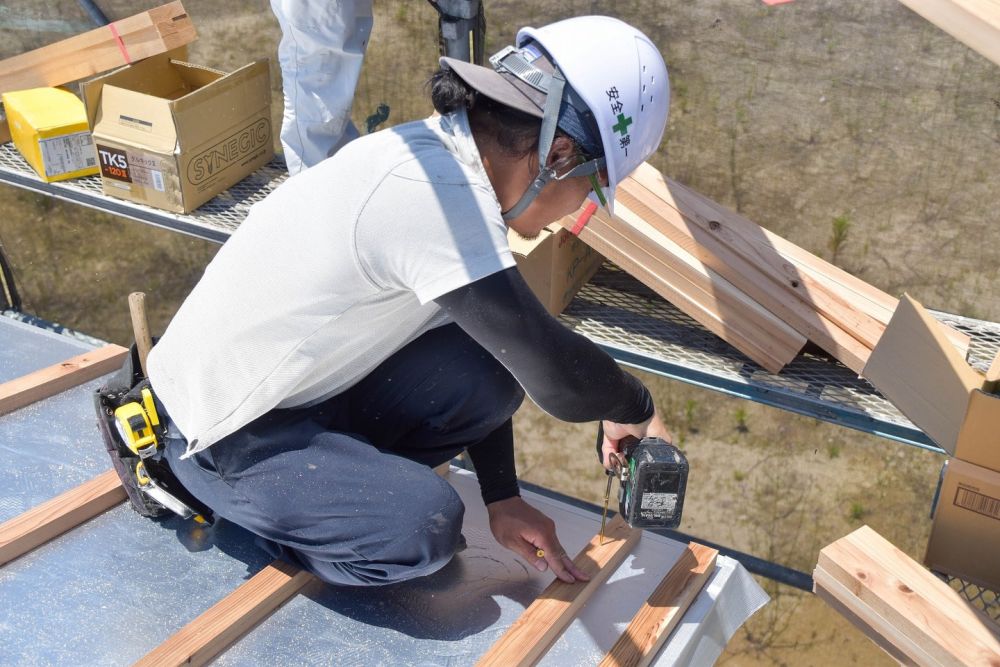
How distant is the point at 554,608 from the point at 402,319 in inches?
26.8

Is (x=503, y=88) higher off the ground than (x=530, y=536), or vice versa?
(x=503, y=88)

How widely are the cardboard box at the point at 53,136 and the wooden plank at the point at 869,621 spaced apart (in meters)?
2.75

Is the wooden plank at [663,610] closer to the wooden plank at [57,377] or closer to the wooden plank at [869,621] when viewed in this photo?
the wooden plank at [869,621]

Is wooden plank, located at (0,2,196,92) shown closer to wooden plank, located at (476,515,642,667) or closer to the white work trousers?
the white work trousers

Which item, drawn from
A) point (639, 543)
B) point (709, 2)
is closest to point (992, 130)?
point (709, 2)

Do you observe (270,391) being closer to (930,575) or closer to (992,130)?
(930,575)

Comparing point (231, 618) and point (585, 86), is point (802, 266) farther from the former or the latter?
point (231, 618)

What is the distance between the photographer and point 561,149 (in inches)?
56.5

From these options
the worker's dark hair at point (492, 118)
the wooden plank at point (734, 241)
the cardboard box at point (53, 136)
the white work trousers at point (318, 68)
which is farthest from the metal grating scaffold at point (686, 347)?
the worker's dark hair at point (492, 118)

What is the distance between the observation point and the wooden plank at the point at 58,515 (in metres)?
1.90

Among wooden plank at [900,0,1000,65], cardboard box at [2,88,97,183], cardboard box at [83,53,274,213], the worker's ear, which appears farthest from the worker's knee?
cardboard box at [2,88,97,183]

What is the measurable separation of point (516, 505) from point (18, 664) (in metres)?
1.02

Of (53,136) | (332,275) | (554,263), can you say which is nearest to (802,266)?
(554,263)

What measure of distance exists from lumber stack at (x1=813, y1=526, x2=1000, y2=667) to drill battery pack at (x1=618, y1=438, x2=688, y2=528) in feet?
1.31
